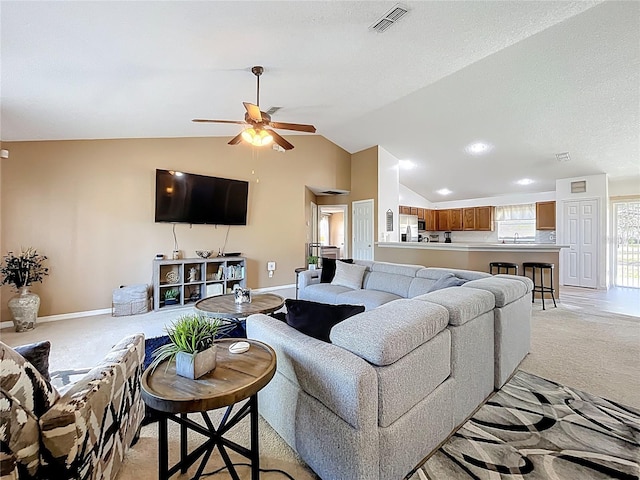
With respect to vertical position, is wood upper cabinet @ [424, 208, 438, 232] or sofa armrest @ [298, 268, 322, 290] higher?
wood upper cabinet @ [424, 208, 438, 232]

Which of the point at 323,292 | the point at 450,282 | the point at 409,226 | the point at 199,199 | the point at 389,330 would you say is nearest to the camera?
the point at 389,330

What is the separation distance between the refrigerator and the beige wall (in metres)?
4.35

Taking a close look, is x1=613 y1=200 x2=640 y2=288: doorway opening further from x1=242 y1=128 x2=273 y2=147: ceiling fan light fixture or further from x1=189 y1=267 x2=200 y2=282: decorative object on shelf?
x1=189 y1=267 x2=200 y2=282: decorative object on shelf

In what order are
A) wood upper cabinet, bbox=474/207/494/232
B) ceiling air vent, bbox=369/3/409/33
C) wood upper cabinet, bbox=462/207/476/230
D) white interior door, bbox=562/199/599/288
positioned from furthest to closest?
wood upper cabinet, bbox=462/207/476/230
wood upper cabinet, bbox=474/207/494/232
white interior door, bbox=562/199/599/288
ceiling air vent, bbox=369/3/409/33

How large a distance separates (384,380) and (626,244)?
8.21 metres

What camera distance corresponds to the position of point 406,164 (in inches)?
276

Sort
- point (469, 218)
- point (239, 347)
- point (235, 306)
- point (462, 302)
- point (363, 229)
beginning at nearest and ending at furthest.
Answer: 1. point (239, 347)
2. point (462, 302)
3. point (235, 306)
4. point (363, 229)
5. point (469, 218)

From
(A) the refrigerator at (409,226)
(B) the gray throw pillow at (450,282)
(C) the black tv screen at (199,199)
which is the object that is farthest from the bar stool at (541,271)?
(C) the black tv screen at (199,199)

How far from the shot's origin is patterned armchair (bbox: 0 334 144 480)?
0.89 metres

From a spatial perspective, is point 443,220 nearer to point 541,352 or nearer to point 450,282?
point 541,352

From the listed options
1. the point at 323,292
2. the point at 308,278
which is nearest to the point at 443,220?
the point at 308,278

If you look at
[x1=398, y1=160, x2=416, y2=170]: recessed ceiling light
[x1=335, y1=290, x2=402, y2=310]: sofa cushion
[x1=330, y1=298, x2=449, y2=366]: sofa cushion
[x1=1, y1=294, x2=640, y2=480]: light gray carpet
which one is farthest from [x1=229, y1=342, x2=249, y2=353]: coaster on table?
[x1=398, y1=160, x2=416, y2=170]: recessed ceiling light

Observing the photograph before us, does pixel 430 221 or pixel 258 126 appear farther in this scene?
pixel 430 221

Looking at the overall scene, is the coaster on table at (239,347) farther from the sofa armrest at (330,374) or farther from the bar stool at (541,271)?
the bar stool at (541,271)
